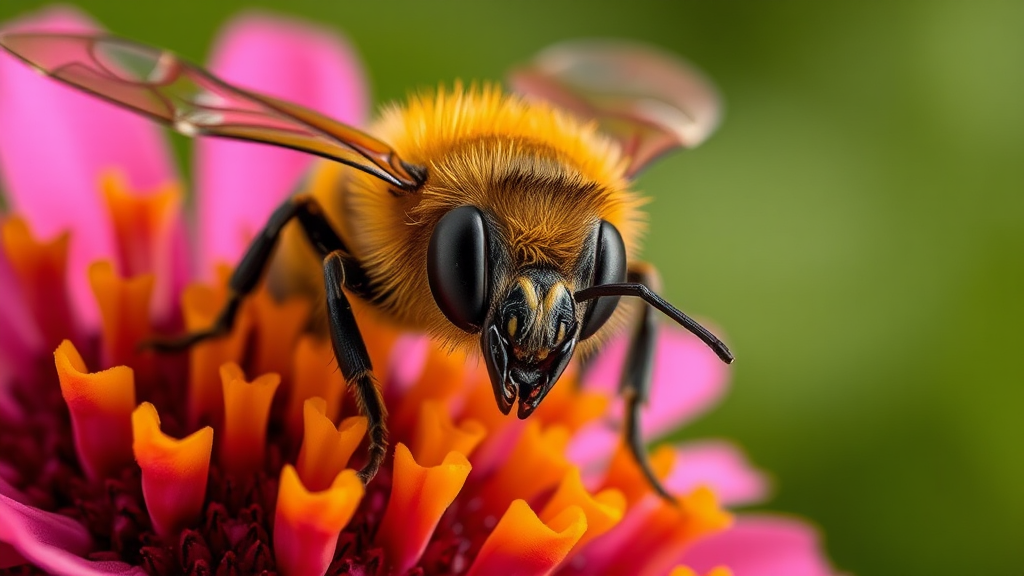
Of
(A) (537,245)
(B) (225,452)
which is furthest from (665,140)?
(B) (225,452)

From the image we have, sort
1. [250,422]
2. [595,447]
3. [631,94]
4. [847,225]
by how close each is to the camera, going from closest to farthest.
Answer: [250,422], [631,94], [595,447], [847,225]

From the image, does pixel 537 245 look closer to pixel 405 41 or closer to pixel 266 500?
pixel 266 500

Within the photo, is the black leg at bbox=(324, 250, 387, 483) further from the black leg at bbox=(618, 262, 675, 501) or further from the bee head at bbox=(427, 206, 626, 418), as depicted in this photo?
the black leg at bbox=(618, 262, 675, 501)

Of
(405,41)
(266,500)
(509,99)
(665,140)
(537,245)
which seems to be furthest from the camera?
(405,41)

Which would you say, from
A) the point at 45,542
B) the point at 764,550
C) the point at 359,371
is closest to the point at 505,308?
the point at 359,371

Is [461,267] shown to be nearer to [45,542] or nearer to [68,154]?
[45,542]
